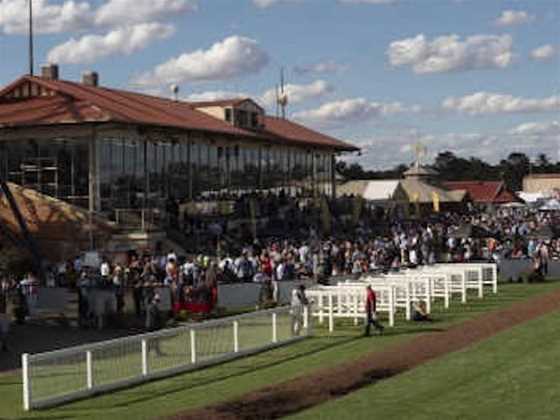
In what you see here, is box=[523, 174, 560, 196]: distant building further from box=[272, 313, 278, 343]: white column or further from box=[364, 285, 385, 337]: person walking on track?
box=[272, 313, 278, 343]: white column

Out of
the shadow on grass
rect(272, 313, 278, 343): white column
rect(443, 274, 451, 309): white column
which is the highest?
rect(443, 274, 451, 309): white column

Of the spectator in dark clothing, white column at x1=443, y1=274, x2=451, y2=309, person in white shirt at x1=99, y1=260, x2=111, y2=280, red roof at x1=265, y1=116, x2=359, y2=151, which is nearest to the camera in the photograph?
the spectator in dark clothing

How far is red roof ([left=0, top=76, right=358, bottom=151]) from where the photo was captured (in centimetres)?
3894

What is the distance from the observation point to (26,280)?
91.2 ft

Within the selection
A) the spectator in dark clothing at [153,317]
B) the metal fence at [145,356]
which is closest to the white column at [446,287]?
the metal fence at [145,356]

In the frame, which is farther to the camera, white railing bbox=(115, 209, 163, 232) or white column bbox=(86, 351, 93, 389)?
white railing bbox=(115, 209, 163, 232)

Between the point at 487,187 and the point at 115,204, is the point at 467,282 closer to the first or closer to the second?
the point at 115,204

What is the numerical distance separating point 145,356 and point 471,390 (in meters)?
5.86

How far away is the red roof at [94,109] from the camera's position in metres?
38.9

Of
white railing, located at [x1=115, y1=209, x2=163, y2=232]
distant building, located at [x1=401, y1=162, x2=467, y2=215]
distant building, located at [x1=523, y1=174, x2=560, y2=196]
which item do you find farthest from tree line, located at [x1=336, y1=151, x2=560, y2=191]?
white railing, located at [x1=115, y1=209, x2=163, y2=232]

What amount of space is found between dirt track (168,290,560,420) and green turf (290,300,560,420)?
47cm

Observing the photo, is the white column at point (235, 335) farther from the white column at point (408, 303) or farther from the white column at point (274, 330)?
the white column at point (408, 303)

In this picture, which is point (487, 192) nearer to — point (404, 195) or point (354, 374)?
point (404, 195)

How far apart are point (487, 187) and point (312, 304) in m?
84.8
